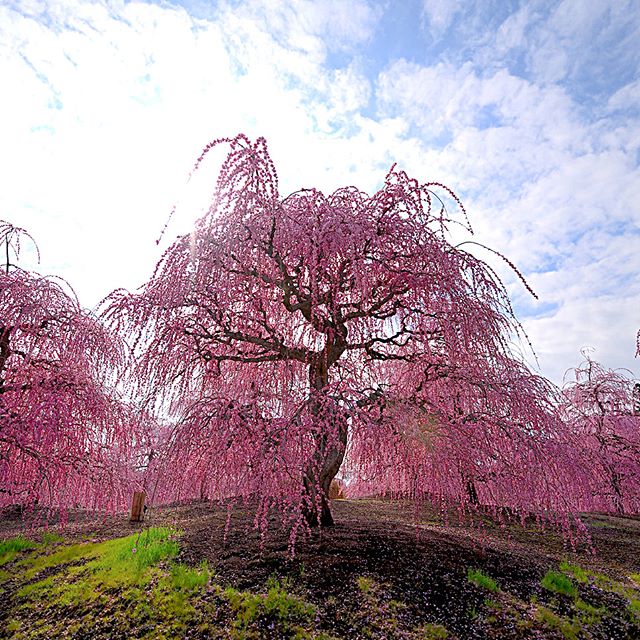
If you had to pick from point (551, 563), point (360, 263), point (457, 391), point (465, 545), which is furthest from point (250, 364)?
point (551, 563)

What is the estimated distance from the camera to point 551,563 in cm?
587

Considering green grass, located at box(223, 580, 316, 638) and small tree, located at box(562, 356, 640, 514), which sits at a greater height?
small tree, located at box(562, 356, 640, 514)

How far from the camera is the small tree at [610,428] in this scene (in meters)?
9.86

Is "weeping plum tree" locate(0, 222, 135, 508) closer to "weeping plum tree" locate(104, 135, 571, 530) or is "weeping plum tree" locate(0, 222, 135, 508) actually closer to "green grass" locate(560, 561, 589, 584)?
"weeping plum tree" locate(104, 135, 571, 530)

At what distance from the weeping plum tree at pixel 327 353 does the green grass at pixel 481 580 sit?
0.69 m

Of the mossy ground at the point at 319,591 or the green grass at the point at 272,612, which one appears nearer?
the green grass at the point at 272,612

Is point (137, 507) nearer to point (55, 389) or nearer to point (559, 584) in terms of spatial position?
point (55, 389)

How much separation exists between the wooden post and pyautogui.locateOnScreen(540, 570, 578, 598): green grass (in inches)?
276

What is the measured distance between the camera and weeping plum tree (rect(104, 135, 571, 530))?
4.56 m

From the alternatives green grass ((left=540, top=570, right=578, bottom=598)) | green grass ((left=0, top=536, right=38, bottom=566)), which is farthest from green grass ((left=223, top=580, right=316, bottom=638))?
green grass ((left=0, top=536, right=38, bottom=566))

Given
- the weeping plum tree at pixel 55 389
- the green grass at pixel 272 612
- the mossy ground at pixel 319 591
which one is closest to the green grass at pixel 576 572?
the mossy ground at pixel 319 591

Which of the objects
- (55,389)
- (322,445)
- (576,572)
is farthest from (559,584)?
(55,389)

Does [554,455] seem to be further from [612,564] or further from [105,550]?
[105,550]

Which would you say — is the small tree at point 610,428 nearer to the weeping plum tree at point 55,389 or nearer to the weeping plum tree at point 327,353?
the weeping plum tree at point 327,353
